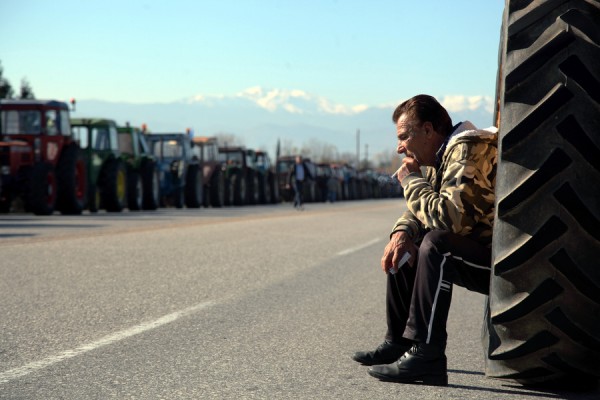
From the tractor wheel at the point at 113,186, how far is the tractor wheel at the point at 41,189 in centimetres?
281

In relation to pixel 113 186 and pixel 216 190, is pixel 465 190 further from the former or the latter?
pixel 216 190

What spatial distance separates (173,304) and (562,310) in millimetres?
3848

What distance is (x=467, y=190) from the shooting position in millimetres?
4207

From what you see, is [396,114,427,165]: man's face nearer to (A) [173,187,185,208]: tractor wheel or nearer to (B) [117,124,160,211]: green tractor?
(B) [117,124,160,211]: green tractor

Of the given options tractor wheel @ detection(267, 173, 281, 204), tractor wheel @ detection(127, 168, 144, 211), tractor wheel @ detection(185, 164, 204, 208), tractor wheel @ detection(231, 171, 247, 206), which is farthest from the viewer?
tractor wheel @ detection(267, 173, 281, 204)

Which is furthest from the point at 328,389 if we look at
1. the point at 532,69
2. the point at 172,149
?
the point at 172,149

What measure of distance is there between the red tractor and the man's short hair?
54.2ft

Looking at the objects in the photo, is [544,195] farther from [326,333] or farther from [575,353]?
[326,333]

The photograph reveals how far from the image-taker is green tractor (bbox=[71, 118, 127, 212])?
2359 centimetres

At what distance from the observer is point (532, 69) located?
3844 millimetres

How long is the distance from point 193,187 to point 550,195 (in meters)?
26.8

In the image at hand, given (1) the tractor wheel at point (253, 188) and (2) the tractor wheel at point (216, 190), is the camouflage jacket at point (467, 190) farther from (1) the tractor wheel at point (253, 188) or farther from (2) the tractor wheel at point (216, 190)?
(1) the tractor wheel at point (253, 188)

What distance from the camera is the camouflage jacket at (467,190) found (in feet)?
13.8


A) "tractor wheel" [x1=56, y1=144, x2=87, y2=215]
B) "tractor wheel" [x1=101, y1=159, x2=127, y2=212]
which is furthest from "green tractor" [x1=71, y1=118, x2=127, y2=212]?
"tractor wheel" [x1=56, y1=144, x2=87, y2=215]
